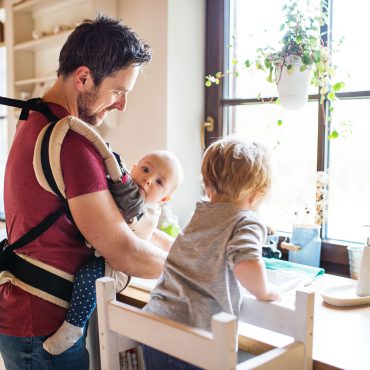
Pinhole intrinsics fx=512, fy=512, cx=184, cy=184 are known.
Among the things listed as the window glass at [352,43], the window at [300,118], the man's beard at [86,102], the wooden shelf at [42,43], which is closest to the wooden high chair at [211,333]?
the man's beard at [86,102]

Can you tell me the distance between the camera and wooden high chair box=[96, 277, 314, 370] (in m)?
0.88

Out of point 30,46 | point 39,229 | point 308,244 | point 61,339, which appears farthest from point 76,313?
point 30,46

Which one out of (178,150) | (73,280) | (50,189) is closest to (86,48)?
(50,189)

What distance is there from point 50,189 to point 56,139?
4.7 inches

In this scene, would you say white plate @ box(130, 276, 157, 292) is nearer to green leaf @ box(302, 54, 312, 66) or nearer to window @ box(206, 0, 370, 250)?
window @ box(206, 0, 370, 250)

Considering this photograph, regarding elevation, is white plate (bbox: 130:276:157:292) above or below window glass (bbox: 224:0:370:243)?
below

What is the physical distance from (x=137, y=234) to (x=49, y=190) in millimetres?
402

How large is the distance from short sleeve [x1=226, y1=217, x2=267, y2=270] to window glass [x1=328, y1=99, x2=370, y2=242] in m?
0.93

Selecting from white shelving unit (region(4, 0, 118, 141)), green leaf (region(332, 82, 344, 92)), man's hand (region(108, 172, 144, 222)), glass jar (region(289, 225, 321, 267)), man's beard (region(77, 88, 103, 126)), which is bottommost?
glass jar (region(289, 225, 321, 267))

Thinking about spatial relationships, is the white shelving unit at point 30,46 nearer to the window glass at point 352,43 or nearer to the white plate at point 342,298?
the window glass at point 352,43

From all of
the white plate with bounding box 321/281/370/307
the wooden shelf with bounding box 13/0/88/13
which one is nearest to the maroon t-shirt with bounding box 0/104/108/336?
the white plate with bounding box 321/281/370/307

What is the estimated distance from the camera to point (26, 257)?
1.28 m

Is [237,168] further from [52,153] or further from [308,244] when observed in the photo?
[308,244]

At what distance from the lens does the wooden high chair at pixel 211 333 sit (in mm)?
878
